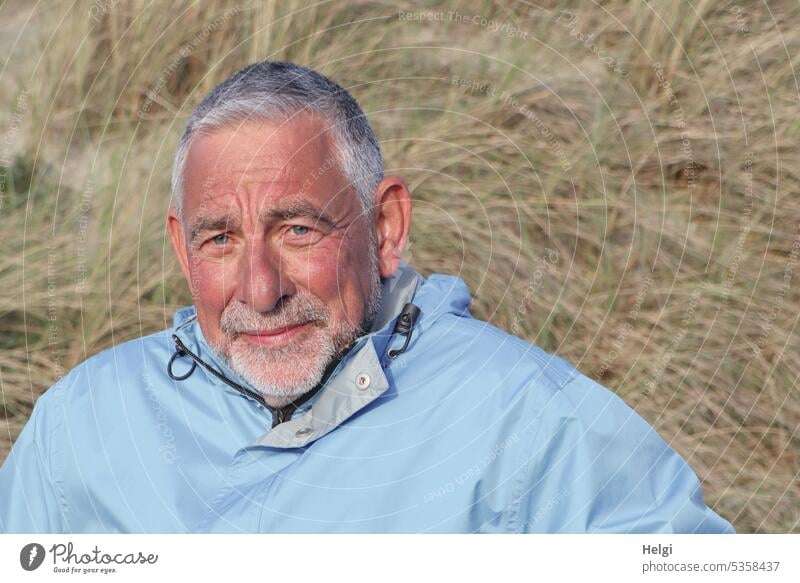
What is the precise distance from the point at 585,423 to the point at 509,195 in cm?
197

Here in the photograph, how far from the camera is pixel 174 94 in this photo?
463 centimetres

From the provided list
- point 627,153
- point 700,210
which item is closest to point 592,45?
point 627,153

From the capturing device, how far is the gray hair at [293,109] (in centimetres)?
263

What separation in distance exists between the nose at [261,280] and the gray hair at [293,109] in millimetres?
255

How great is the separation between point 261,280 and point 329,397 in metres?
0.31

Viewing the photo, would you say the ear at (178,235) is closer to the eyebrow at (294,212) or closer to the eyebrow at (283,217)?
the eyebrow at (283,217)

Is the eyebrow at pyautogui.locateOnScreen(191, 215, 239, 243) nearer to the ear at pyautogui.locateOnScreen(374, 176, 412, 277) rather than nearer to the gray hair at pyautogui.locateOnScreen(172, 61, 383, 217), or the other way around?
the gray hair at pyautogui.locateOnScreen(172, 61, 383, 217)

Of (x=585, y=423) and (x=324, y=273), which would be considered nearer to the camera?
(x=585, y=423)

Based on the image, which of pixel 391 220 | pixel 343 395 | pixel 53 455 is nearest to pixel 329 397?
pixel 343 395

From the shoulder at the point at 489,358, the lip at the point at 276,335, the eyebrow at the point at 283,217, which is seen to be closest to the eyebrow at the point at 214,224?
the eyebrow at the point at 283,217

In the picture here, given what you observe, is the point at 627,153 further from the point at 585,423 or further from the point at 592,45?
the point at 585,423

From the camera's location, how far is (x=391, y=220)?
2.84m

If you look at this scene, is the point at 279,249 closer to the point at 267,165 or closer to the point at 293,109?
the point at 267,165

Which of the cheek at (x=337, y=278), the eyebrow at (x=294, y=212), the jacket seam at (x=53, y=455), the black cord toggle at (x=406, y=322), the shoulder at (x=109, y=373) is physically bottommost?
the jacket seam at (x=53, y=455)
